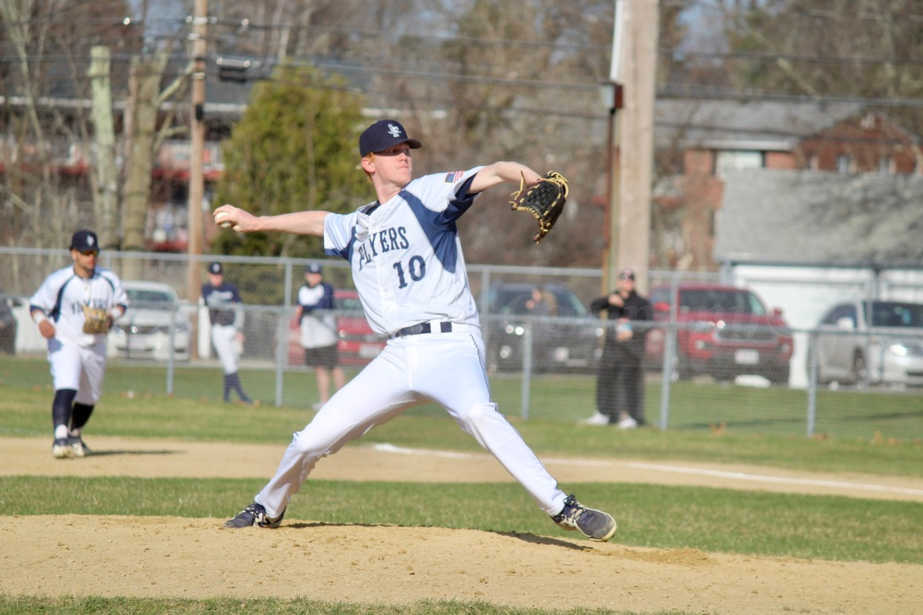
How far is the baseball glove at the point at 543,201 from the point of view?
5656mm

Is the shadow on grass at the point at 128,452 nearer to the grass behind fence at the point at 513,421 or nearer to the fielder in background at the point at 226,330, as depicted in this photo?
the grass behind fence at the point at 513,421

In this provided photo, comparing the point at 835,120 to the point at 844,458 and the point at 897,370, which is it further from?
the point at 844,458

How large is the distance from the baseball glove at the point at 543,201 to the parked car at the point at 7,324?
1467 centimetres

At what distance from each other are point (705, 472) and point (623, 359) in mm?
3986

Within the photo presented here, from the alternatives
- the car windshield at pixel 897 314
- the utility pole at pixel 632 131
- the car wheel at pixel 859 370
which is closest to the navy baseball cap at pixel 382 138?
the utility pole at pixel 632 131

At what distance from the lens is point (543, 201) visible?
570 cm

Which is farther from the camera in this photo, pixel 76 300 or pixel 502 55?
pixel 502 55

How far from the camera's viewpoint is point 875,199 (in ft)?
120

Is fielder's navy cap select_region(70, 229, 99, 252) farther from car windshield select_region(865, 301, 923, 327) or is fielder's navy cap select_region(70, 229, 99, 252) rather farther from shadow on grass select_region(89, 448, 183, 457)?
car windshield select_region(865, 301, 923, 327)

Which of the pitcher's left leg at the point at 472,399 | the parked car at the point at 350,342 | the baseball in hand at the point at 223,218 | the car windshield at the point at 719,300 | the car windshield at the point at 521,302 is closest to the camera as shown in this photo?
the pitcher's left leg at the point at 472,399

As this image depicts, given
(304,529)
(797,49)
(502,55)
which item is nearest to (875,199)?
(797,49)

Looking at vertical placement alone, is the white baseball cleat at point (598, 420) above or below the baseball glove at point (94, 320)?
below

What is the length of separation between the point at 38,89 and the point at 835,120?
29376 millimetres

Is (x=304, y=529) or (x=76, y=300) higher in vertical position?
(x=76, y=300)
